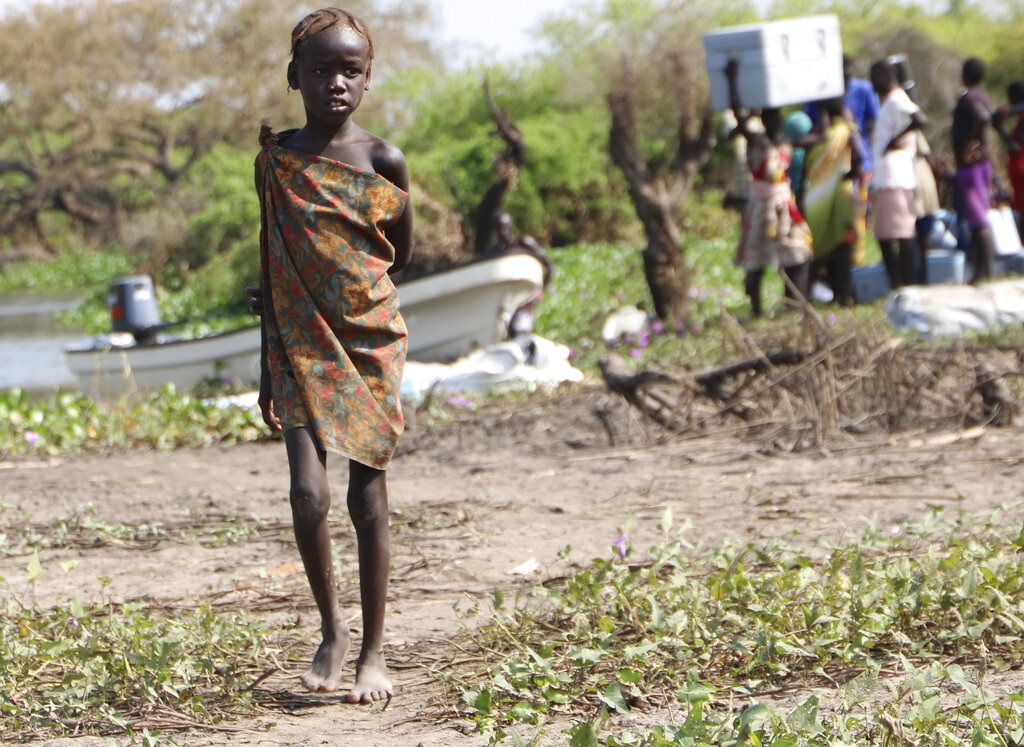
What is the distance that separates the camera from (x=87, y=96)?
3531cm

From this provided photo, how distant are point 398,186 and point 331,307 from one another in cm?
35

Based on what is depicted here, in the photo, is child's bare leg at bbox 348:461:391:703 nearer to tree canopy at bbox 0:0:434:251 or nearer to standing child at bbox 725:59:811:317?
standing child at bbox 725:59:811:317

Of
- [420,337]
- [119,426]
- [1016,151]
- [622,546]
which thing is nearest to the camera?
[622,546]

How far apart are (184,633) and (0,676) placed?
0.40 metres

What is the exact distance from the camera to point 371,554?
10.1 ft

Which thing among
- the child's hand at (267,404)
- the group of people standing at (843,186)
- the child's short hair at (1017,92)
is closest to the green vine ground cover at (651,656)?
the child's hand at (267,404)

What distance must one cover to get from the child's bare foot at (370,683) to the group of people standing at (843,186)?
22.1 ft

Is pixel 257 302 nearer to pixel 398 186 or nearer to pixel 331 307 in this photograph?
pixel 331 307

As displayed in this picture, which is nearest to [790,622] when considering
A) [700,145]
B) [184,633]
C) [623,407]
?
[184,633]

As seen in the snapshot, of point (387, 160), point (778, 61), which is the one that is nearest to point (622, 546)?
point (387, 160)

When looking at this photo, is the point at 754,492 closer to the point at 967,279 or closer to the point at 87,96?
the point at 967,279

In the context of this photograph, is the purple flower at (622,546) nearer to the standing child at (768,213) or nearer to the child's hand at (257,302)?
the child's hand at (257,302)

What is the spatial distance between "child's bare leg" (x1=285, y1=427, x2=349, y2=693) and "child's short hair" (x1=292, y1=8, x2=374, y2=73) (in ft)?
2.80

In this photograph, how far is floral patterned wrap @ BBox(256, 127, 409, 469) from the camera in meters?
2.99
